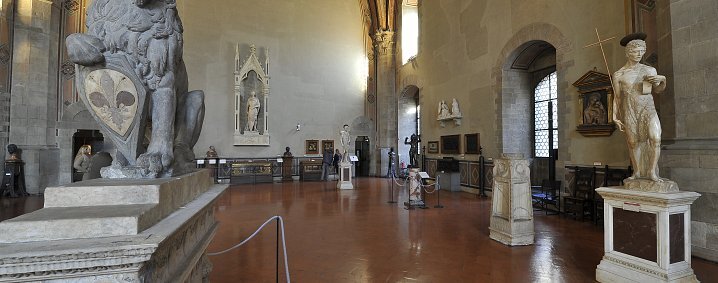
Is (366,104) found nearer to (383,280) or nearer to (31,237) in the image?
(383,280)

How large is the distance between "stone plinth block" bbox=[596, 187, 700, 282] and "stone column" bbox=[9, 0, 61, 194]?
14.7 m

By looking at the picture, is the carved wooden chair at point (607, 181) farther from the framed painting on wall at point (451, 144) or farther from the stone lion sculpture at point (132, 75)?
the stone lion sculpture at point (132, 75)

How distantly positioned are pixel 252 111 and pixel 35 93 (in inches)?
279

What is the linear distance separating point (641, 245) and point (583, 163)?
4.56 metres

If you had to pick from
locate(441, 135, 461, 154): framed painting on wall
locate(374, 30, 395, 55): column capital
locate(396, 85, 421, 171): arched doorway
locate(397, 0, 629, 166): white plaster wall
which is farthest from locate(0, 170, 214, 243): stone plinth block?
locate(374, 30, 395, 55): column capital

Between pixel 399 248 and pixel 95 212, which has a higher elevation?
pixel 95 212

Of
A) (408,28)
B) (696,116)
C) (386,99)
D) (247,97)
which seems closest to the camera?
(696,116)

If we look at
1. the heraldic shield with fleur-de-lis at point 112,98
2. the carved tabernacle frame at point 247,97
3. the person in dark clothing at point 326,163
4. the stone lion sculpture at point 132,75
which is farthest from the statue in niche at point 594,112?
the carved tabernacle frame at point 247,97

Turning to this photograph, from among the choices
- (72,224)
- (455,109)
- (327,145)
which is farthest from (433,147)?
(72,224)

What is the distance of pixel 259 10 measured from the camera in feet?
53.1

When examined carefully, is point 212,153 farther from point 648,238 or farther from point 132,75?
point 648,238

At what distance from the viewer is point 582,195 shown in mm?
7516

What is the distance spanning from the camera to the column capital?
17.9m

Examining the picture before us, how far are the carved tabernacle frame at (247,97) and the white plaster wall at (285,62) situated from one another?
0.27 m
